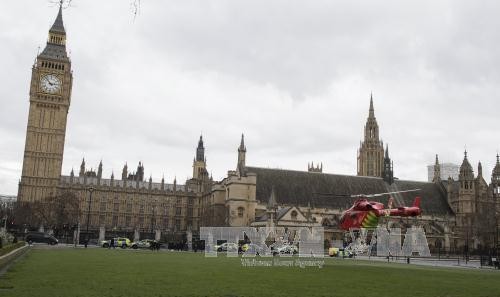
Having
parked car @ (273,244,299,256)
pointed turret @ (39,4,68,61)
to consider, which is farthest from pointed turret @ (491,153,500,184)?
pointed turret @ (39,4,68,61)

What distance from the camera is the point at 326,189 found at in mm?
99312

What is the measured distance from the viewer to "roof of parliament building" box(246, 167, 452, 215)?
96312 mm

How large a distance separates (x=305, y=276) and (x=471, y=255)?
67507 millimetres

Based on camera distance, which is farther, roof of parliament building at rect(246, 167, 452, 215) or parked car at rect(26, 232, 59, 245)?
roof of parliament building at rect(246, 167, 452, 215)

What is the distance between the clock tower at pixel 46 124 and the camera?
118 metres

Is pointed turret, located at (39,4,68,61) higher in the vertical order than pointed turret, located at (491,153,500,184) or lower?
higher

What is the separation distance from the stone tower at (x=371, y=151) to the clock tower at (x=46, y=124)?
77.4 meters

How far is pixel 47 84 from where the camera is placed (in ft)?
405

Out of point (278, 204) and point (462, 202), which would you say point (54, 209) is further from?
point (462, 202)

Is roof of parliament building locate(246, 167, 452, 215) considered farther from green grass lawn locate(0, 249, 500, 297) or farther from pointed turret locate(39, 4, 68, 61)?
green grass lawn locate(0, 249, 500, 297)

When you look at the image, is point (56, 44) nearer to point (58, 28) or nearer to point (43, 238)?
point (58, 28)

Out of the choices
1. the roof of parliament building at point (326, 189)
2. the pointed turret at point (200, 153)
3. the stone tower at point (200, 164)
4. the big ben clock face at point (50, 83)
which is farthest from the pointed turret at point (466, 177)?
the big ben clock face at point (50, 83)

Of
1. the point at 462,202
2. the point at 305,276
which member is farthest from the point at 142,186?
the point at 305,276

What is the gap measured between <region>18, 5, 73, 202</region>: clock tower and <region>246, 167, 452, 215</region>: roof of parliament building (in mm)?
50472
